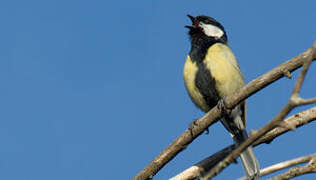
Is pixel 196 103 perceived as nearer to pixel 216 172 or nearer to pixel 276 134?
pixel 276 134

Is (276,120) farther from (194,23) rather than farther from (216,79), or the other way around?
(194,23)

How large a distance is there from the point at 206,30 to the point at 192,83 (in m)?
0.94

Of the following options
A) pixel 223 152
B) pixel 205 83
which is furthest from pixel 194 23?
pixel 223 152

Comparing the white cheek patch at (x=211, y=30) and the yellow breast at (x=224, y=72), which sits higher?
the white cheek patch at (x=211, y=30)

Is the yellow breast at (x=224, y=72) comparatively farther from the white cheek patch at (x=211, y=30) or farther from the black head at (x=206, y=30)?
the white cheek patch at (x=211, y=30)

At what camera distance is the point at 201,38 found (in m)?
5.78

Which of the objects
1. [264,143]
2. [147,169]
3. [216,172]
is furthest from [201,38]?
[216,172]

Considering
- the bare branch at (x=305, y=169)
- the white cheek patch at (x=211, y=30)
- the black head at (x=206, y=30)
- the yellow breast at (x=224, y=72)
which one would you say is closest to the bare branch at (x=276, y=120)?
the bare branch at (x=305, y=169)

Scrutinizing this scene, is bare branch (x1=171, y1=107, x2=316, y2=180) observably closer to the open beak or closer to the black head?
the black head

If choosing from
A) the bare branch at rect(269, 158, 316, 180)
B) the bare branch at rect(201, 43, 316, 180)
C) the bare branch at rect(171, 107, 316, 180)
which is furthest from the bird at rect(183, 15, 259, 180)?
the bare branch at rect(201, 43, 316, 180)

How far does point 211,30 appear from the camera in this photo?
5.92m

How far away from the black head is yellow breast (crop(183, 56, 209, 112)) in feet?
1.54

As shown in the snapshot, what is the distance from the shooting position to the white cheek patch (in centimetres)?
585

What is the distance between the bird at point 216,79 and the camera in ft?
16.8
